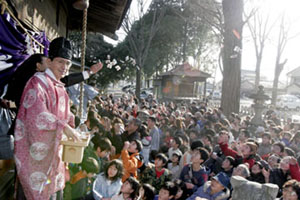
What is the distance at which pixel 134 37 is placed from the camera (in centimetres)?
1941

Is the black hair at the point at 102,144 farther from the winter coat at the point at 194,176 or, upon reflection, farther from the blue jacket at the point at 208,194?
the blue jacket at the point at 208,194

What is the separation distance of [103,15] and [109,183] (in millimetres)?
4476

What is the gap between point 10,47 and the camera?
2.97 meters

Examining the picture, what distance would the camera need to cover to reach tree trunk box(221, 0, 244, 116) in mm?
10599

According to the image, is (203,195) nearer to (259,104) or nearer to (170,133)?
(170,133)

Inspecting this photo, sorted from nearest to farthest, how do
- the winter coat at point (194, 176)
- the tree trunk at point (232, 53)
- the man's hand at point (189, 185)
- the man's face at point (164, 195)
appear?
the man's face at point (164, 195) → the man's hand at point (189, 185) → the winter coat at point (194, 176) → the tree trunk at point (232, 53)

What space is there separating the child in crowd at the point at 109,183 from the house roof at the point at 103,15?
3.07 metres

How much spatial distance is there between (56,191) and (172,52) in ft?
94.8

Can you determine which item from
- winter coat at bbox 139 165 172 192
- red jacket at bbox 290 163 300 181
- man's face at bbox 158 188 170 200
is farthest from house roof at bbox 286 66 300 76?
man's face at bbox 158 188 170 200

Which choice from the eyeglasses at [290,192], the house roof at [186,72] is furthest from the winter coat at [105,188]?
the house roof at [186,72]

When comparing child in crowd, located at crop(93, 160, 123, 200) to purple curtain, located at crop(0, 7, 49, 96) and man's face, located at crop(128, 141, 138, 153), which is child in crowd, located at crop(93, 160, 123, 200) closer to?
man's face, located at crop(128, 141, 138, 153)

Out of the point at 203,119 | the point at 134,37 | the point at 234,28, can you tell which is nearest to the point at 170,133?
the point at 203,119

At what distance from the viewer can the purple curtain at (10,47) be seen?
278cm

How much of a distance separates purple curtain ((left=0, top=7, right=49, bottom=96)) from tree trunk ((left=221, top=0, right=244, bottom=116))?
916 cm
